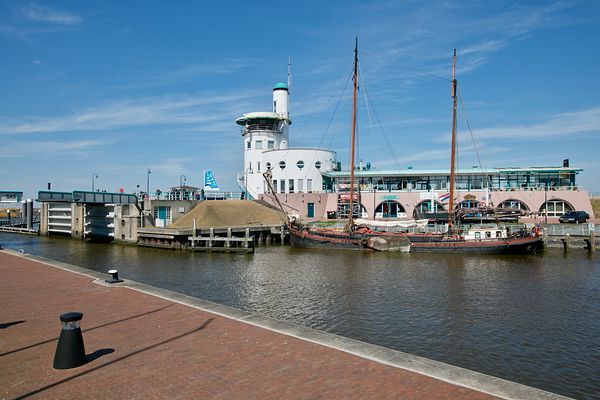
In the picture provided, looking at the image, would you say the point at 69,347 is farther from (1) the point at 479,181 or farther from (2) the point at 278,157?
(1) the point at 479,181

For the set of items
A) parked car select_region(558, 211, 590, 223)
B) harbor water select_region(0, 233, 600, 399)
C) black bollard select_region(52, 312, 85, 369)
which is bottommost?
harbor water select_region(0, 233, 600, 399)

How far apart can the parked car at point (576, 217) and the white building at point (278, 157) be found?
3586cm

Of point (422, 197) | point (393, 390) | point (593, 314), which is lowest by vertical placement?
point (593, 314)

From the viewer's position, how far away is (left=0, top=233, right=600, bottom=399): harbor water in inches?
546

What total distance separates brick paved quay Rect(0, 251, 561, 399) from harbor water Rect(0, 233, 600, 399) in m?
4.48

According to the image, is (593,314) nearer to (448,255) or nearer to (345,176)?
(448,255)

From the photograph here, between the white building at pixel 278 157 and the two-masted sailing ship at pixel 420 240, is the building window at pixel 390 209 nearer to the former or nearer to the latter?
the white building at pixel 278 157

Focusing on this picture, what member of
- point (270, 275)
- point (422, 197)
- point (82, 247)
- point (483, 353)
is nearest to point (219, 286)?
point (270, 275)

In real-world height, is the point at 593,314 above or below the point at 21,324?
below

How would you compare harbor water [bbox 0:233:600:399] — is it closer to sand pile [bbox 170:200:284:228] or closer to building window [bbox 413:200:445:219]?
sand pile [bbox 170:200:284:228]

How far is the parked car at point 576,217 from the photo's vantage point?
55.7 metres

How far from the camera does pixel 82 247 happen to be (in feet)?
163

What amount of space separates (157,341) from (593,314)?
61.1ft

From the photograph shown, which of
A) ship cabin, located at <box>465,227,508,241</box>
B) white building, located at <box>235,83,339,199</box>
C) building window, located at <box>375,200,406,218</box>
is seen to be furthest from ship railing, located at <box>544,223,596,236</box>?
white building, located at <box>235,83,339,199</box>
